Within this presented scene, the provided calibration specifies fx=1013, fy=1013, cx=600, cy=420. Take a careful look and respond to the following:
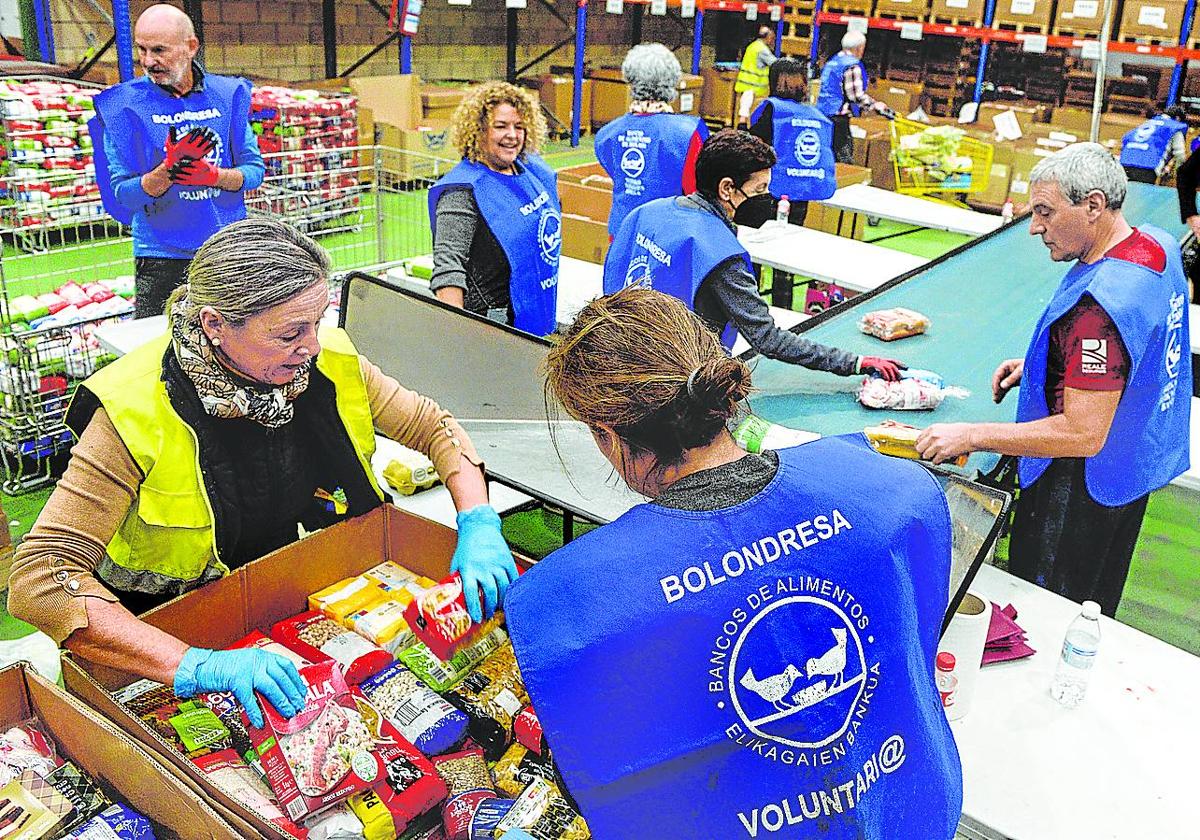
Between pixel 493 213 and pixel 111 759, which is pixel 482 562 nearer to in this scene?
pixel 111 759

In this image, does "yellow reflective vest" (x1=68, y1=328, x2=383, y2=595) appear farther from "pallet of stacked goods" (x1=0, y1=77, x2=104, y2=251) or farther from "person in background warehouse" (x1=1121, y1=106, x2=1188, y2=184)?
"person in background warehouse" (x1=1121, y1=106, x2=1188, y2=184)

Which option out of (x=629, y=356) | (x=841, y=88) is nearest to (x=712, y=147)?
(x=629, y=356)

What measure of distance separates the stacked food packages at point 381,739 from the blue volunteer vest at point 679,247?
1380 mm

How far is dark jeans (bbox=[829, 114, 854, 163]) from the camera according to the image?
31.1ft

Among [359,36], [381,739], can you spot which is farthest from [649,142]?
[359,36]

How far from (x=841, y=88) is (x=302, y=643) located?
8.58 m

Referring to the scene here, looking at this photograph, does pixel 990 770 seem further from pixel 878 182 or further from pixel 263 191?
pixel 878 182

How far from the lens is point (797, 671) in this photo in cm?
134

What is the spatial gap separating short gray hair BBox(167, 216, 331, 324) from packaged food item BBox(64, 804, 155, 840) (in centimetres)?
86

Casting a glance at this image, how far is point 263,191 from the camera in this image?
6.81 m

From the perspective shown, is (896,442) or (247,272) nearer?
(247,272)

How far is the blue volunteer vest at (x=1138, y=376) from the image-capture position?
8.57 feet

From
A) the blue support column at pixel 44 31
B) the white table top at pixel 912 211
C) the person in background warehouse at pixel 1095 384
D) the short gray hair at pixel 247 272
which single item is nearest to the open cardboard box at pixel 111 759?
the short gray hair at pixel 247 272

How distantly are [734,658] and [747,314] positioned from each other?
6.66ft
